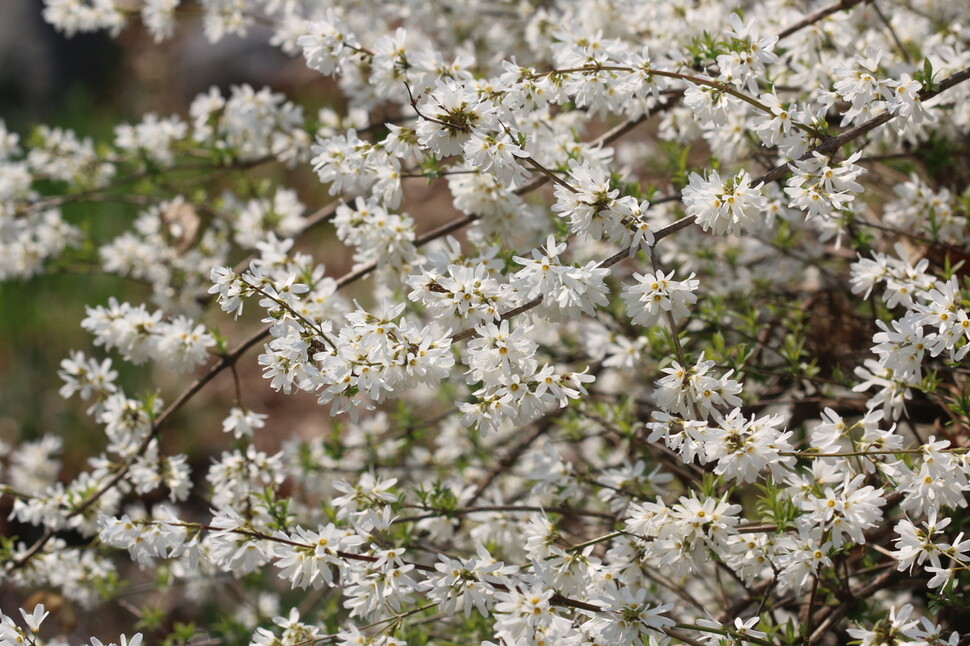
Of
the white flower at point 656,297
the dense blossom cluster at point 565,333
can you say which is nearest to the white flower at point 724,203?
the dense blossom cluster at point 565,333

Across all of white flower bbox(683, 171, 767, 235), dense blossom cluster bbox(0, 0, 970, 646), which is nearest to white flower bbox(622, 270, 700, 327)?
dense blossom cluster bbox(0, 0, 970, 646)

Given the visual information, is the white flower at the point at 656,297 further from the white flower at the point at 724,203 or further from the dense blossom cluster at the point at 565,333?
the white flower at the point at 724,203

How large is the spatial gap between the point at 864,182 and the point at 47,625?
13.2ft

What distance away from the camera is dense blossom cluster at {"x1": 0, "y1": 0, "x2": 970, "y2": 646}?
1.96 metres

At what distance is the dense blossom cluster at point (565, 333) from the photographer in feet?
6.43

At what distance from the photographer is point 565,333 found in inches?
139

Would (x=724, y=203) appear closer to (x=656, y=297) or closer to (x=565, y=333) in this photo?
(x=656, y=297)

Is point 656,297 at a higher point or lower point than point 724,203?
lower

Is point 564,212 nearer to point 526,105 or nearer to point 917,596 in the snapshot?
point 526,105

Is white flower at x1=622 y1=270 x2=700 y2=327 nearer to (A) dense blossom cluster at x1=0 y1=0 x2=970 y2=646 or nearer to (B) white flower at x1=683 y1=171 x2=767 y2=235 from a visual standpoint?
(A) dense blossom cluster at x1=0 y1=0 x2=970 y2=646

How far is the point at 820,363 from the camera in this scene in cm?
299

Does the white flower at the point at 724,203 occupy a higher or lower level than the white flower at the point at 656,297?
higher

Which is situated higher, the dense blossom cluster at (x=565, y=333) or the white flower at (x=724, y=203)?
the white flower at (x=724, y=203)

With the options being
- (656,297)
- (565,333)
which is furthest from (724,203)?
(565,333)
